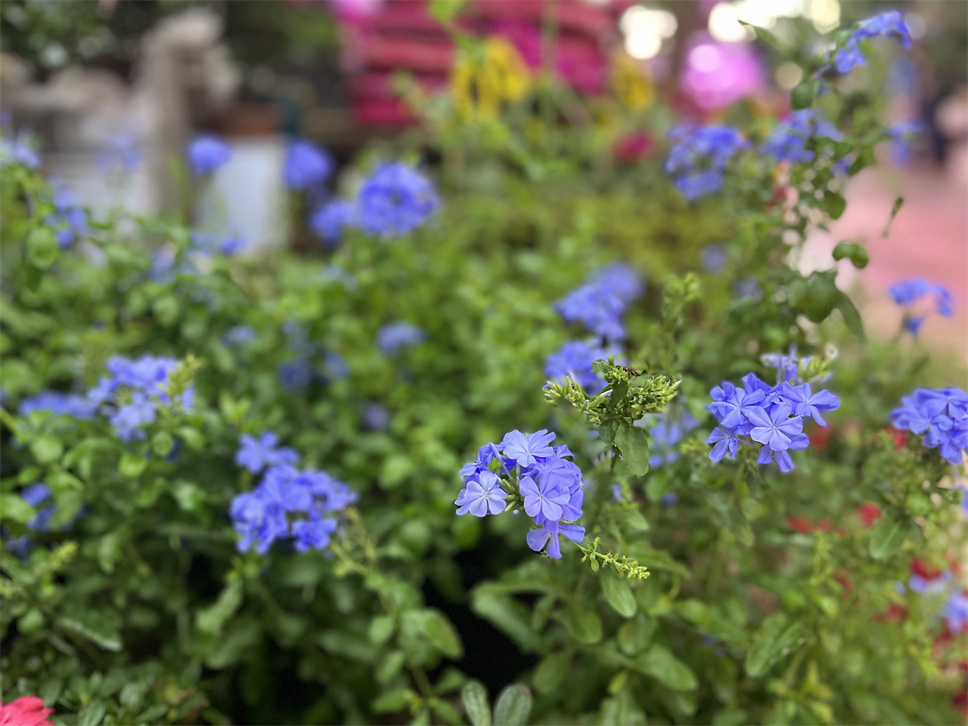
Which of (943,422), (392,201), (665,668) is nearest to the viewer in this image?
(943,422)

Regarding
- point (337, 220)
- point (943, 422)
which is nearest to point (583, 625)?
point (943, 422)

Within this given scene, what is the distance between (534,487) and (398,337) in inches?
33.4

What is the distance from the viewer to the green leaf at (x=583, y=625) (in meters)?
0.82

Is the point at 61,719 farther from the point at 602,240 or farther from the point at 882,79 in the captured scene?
the point at 602,240

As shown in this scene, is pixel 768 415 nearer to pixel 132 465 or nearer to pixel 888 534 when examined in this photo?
pixel 888 534

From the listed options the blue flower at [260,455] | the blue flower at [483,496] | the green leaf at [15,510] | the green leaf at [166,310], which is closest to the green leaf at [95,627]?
the green leaf at [15,510]

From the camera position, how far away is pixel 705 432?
2.93 ft

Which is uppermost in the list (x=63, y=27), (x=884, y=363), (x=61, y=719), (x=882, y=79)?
(x=882, y=79)

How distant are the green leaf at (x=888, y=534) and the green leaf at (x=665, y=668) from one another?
0.25m

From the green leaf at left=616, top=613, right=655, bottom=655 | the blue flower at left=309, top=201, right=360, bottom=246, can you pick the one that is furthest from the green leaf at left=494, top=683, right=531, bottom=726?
the blue flower at left=309, top=201, right=360, bottom=246

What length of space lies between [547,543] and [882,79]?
1011 millimetres

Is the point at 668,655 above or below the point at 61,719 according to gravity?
above

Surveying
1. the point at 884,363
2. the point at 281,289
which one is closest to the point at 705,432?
the point at 884,363

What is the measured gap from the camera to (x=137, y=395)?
0.94 meters
